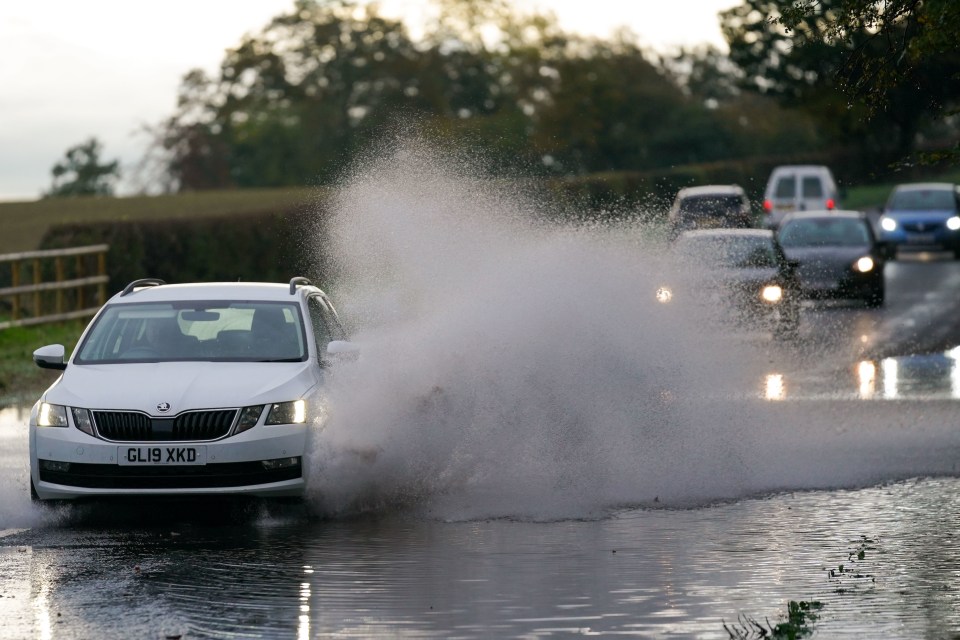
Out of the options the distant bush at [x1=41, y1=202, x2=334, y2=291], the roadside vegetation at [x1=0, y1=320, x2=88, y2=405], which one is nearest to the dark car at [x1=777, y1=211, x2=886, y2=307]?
the distant bush at [x1=41, y1=202, x2=334, y2=291]

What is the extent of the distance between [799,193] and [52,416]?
38.3 metres

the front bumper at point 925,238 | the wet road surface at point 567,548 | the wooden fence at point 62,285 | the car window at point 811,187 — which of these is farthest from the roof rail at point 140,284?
the car window at point 811,187

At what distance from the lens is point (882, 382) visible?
63.3ft

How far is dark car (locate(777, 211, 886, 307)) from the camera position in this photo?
30.8 meters

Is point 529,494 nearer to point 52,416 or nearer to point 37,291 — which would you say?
point 52,416

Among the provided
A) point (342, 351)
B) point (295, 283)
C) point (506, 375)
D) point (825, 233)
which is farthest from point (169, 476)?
point (825, 233)

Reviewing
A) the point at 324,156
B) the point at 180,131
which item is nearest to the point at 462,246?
the point at 324,156

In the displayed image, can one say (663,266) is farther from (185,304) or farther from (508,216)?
(185,304)

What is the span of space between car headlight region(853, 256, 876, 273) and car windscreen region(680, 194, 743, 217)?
438 cm

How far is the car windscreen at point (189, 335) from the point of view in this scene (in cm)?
1202

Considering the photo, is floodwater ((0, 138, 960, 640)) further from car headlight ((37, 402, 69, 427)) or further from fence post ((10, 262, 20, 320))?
fence post ((10, 262, 20, 320))

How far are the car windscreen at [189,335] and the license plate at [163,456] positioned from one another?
1213 mm

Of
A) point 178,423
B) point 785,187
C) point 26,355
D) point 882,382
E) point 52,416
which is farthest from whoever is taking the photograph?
point 785,187

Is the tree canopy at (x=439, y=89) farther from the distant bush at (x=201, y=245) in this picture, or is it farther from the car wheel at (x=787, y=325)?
the car wheel at (x=787, y=325)
